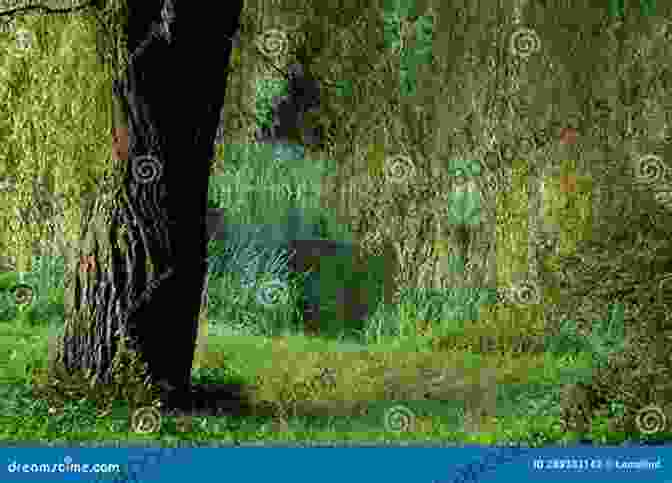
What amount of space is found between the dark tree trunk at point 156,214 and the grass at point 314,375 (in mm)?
77

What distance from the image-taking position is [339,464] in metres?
3.33

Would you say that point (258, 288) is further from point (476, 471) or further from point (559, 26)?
point (559, 26)

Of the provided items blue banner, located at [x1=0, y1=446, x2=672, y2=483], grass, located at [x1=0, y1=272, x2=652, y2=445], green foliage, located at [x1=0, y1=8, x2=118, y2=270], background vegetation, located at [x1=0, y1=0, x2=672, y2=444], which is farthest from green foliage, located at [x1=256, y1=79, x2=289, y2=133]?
blue banner, located at [x1=0, y1=446, x2=672, y2=483]

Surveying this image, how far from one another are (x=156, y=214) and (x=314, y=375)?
685 mm

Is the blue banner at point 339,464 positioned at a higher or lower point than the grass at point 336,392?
lower

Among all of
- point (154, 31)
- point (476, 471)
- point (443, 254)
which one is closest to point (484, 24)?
point (443, 254)

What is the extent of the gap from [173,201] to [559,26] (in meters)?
1.40

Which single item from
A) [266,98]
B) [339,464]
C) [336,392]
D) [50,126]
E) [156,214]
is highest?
[266,98]

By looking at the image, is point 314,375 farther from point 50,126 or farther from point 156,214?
point 50,126

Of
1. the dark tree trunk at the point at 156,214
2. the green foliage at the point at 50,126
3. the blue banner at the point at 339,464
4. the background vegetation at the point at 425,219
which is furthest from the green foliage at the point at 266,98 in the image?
the blue banner at the point at 339,464

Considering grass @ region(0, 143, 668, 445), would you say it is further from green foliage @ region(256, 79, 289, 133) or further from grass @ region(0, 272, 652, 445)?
green foliage @ region(256, 79, 289, 133)

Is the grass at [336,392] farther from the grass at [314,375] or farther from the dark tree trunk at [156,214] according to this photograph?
the dark tree trunk at [156,214]

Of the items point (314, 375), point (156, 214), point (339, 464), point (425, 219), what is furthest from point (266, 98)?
point (339, 464)

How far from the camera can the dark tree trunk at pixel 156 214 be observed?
3.29 m
